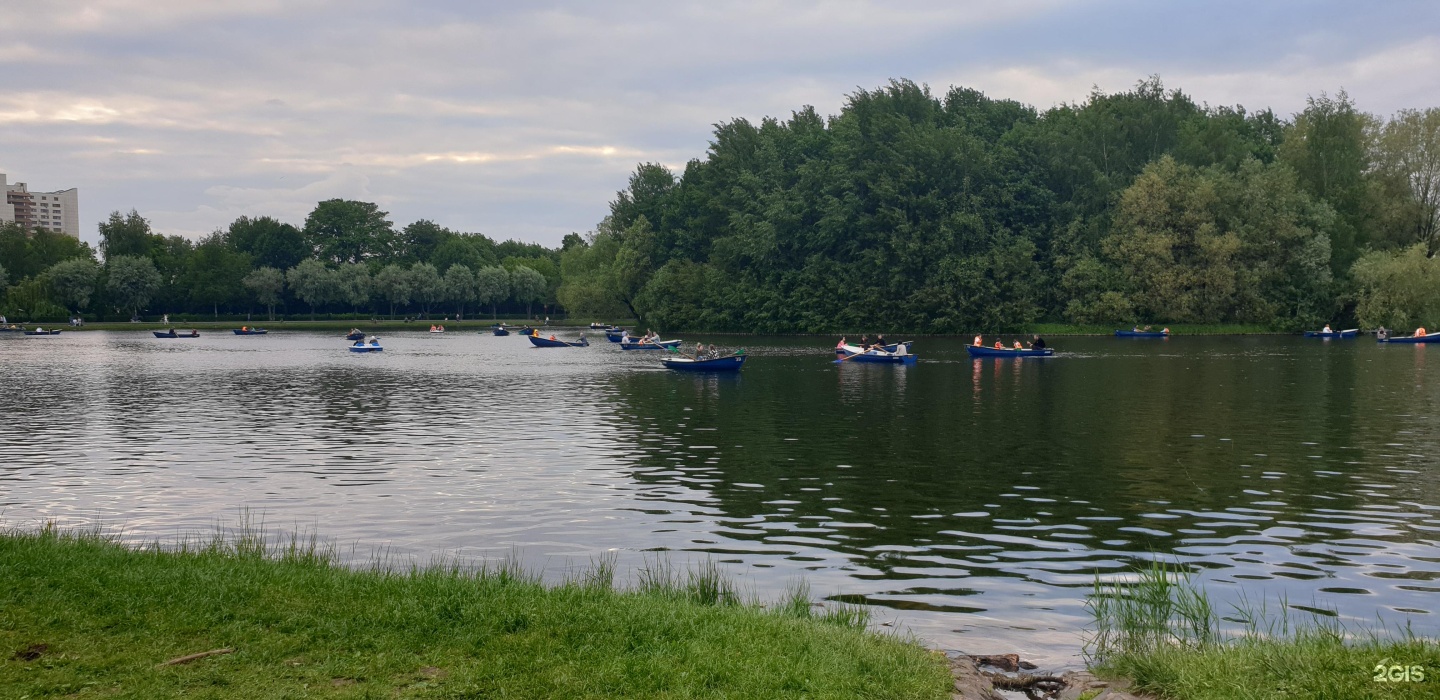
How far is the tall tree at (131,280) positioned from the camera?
170250mm

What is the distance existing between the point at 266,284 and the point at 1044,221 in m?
128

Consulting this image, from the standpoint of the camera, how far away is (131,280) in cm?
17112

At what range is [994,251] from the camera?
396ft

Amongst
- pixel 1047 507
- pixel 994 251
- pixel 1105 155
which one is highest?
pixel 1105 155

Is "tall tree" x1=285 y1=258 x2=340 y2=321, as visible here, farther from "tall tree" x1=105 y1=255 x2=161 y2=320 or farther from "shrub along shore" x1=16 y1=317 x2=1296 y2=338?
"tall tree" x1=105 y1=255 x2=161 y2=320

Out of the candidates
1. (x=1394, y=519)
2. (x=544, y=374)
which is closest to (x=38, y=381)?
(x=544, y=374)

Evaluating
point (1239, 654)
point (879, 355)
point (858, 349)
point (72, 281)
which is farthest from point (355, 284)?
point (1239, 654)

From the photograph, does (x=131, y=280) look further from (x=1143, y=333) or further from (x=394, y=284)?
(x=1143, y=333)

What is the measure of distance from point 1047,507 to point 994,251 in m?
102

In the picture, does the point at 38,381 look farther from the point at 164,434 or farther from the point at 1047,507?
the point at 1047,507

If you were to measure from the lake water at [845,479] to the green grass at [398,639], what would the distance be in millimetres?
3413

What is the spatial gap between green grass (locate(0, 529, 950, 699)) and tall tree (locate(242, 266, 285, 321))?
599ft

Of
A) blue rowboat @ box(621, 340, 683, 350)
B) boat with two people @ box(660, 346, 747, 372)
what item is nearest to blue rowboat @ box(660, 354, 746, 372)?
boat with two people @ box(660, 346, 747, 372)

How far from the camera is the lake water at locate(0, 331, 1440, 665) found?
17203mm
